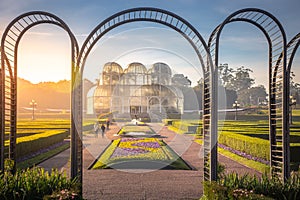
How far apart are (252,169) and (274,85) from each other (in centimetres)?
406

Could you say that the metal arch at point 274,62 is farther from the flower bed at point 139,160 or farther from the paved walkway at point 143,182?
the flower bed at point 139,160

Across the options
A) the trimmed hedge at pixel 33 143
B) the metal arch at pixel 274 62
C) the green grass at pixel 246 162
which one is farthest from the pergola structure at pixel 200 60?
the trimmed hedge at pixel 33 143

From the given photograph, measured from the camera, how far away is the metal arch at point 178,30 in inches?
202

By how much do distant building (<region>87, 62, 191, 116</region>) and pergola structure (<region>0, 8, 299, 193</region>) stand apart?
33152 mm

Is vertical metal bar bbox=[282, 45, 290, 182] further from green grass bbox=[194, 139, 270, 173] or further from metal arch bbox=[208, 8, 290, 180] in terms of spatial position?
green grass bbox=[194, 139, 270, 173]

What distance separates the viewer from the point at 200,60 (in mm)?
5520

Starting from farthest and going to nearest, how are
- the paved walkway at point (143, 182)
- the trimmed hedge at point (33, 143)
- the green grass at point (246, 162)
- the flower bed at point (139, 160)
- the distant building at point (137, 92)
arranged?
the distant building at point (137, 92)
the trimmed hedge at point (33, 143)
the flower bed at point (139, 160)
the green grass at point (246, 162)
the paved walkway at point (143, 182)

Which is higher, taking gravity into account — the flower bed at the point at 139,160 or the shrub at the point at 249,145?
the shrub at the point at 249,145

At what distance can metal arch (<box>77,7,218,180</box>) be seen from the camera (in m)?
5.14

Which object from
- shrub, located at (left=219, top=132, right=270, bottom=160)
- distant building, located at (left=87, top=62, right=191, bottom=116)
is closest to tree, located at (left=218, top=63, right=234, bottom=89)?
distant building, located at (left=87, top=62, right=191, bottom=116)

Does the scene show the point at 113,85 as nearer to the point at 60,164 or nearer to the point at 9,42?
the point at 60,164

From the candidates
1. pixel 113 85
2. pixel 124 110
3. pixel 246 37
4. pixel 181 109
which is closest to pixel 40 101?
pixel 113 85

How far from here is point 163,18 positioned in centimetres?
530

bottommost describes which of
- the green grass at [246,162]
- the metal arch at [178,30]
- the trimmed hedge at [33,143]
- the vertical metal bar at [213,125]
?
the green grass at [246,162]
